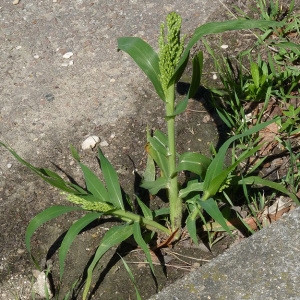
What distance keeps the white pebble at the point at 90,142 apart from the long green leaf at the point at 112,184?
577mm

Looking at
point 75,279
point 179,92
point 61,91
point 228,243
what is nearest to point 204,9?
point 179,92

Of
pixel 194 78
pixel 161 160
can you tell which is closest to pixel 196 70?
pixel 194 78

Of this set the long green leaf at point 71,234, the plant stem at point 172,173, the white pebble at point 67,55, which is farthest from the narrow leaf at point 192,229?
the white pebble at point 67,55

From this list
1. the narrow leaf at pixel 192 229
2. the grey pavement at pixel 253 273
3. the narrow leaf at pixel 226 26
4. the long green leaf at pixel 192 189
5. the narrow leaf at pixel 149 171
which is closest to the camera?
the grey pavement at pixel 253 273

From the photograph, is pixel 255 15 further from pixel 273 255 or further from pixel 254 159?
pixel 273 255

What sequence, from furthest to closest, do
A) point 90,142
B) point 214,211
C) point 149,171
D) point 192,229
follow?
point 90,142 → point 149,171 → point 192,229 → point 214,211

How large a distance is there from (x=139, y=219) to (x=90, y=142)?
2.17 ft

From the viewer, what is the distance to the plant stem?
1977mm

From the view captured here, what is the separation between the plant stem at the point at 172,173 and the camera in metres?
1.98

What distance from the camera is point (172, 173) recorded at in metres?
2.17

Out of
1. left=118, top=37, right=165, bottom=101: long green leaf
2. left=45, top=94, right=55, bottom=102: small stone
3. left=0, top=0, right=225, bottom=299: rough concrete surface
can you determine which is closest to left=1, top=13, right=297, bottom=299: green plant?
left=118, top=37, right=165, bottom=101: long green leaf

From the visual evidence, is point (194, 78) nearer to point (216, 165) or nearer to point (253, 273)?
point (216, 165)

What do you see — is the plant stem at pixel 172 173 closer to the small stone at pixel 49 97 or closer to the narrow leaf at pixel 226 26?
the narrow leaf at pixel 226 26

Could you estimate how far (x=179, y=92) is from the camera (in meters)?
3.00
